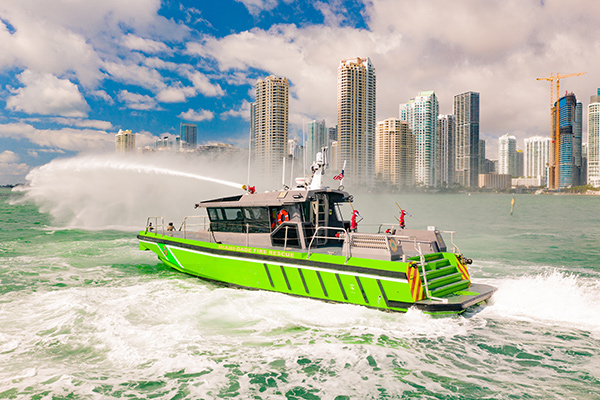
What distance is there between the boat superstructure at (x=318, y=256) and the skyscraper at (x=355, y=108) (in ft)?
241

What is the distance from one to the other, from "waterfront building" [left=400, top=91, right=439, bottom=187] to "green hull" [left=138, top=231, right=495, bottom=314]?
150m

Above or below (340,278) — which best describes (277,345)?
below

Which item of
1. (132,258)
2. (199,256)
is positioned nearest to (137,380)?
(199,256)

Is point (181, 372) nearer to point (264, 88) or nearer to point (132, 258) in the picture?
point (132, 258)

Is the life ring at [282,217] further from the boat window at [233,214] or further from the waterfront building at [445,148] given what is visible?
the waterfront building at [445,148]

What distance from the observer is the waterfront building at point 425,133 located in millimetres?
154125

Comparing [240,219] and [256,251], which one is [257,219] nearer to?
[240,219]

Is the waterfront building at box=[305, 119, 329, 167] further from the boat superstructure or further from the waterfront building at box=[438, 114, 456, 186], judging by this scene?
the waterfront building at box=[438, 114, 456, 186]

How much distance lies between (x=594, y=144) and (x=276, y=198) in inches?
8625

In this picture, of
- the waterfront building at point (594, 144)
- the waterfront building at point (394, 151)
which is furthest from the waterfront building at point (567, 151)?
the waterfront building at point (394, 151)

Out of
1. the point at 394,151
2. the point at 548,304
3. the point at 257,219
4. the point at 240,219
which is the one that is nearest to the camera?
the point at 548,304

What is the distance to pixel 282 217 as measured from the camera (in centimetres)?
1112

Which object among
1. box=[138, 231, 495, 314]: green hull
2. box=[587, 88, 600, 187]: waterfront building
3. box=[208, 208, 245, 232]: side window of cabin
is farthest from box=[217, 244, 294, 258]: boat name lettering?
box=[587, 88, 600, 187]: waterfront building

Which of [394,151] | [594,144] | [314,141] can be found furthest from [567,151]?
[314,141]
